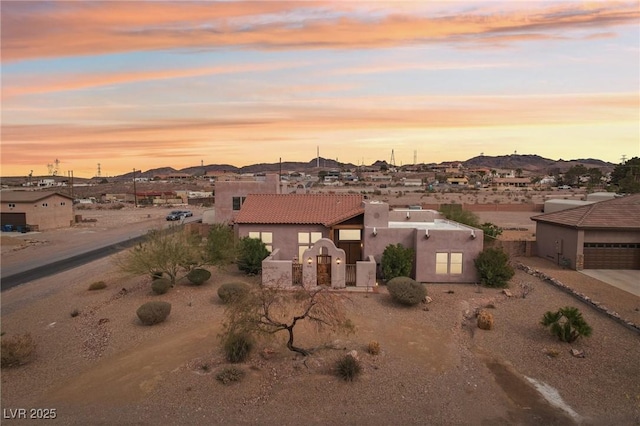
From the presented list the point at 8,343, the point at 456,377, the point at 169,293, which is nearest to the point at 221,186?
the point at 169,293

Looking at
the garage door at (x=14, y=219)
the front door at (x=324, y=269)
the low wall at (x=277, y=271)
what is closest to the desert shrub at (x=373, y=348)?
the front door at (x=324, y=269)

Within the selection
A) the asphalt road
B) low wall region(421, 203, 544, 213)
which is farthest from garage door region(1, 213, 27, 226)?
low wall region(421, 203, 544, 213)

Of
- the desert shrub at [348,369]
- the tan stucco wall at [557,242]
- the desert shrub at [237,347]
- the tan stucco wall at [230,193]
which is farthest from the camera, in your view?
the tan stucco wall at [230,193]

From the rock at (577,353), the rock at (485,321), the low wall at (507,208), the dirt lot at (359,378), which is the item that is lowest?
the dirt lot at (359,378)

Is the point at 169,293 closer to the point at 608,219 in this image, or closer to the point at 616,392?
the point at 616,392

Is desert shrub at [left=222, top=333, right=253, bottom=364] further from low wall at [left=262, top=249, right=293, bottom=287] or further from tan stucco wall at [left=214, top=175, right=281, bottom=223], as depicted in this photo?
tan stucco wall at [left=214, top=175, right=281, bottom=223]

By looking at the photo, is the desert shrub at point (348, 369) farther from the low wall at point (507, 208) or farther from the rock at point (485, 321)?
the low wall at point (507, 208)

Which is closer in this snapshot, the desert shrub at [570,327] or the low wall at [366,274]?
the desert shrub at [570,327]
